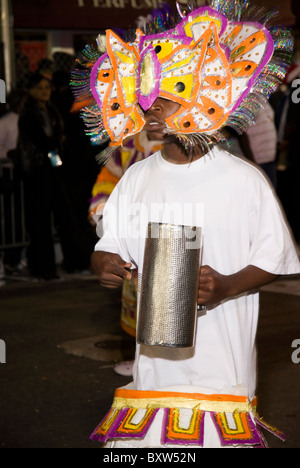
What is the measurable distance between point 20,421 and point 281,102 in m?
7.28

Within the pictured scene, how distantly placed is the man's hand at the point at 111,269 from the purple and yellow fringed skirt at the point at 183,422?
1.25 feet

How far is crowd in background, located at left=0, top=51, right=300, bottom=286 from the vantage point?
30.0ft

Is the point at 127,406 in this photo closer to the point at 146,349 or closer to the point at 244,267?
the point at 146,349

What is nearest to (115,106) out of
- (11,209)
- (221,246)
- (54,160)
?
(221,246)

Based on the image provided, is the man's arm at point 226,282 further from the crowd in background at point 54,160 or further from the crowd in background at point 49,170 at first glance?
the crowd in background at point 49,170

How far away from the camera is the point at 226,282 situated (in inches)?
109

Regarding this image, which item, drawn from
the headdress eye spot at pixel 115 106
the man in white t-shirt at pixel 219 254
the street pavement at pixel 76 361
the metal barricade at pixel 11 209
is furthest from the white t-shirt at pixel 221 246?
the metal barricade at pixel 11 209

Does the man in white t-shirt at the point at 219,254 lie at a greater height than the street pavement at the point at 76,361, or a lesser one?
greater

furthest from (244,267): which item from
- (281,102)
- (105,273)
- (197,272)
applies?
(281,102)

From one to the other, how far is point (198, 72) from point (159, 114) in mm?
191

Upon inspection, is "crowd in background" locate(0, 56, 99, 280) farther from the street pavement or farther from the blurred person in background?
the street pavement

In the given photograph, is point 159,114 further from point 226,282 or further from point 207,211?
point 226,282

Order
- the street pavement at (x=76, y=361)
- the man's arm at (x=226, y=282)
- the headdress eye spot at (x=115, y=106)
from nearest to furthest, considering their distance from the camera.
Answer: the man's arm at (x=226, y=282)
the headdress eye spot at (x=115, y=106)
the street pavement at (x=76, y=361)

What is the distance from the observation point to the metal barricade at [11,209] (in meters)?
9.81
